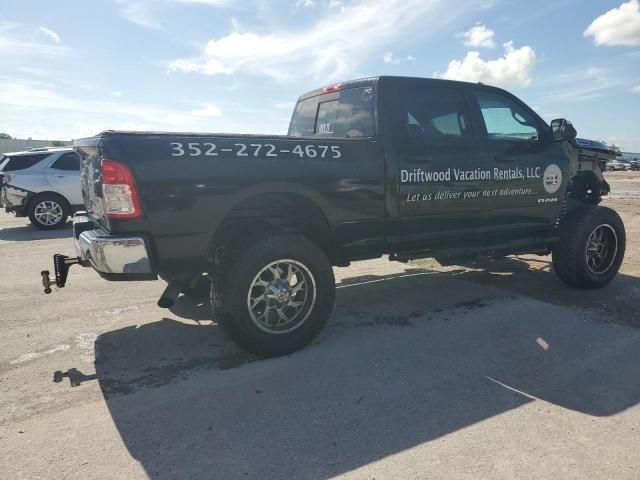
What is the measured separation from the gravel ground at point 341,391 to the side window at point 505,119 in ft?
5.42

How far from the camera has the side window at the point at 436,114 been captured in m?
4.17

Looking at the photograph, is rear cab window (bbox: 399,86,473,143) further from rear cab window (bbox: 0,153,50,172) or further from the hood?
rear cab window (bbox: 0,153,50,172)

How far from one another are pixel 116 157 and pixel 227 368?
1576mm

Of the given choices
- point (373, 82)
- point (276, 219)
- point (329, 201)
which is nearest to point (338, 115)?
Result: point (373, 82)

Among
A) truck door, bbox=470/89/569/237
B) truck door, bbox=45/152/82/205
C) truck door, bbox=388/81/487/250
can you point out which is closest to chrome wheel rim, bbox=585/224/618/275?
truck door, bbox=470/89/569/237

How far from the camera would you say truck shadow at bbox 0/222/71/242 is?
9.01 meters

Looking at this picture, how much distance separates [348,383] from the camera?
3104mm

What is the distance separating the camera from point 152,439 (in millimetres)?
2498

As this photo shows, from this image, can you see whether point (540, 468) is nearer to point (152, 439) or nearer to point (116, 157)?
point (152, 439)

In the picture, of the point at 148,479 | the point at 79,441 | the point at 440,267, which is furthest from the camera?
the point at 440,267

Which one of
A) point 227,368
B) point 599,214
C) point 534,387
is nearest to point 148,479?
point 227,368

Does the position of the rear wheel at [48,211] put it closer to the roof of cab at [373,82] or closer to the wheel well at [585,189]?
the roof of cab at [373,82]

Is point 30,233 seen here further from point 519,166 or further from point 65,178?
point 519,166

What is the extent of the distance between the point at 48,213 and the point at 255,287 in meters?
8.47
